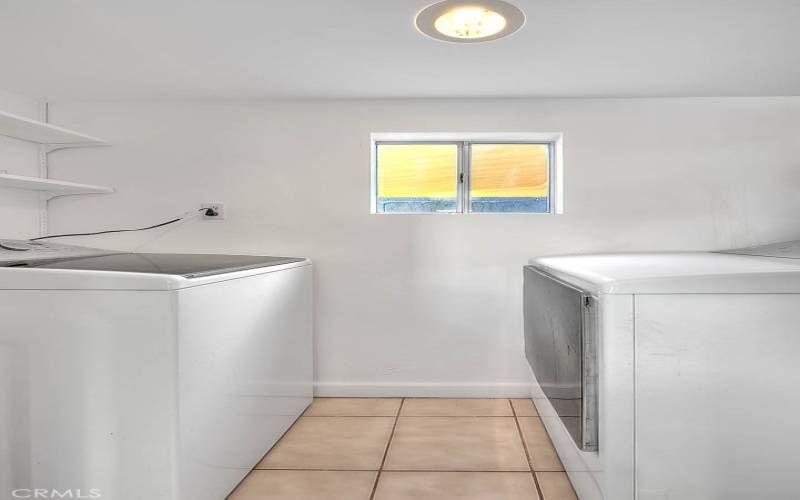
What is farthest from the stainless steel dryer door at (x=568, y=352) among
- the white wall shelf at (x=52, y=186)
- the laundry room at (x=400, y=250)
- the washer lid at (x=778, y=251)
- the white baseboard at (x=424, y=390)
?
the white wall shelf at (x=52, y=186)

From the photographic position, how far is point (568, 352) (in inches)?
54.0

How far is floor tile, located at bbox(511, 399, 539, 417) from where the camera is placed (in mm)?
2180

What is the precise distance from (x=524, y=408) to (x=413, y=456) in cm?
73

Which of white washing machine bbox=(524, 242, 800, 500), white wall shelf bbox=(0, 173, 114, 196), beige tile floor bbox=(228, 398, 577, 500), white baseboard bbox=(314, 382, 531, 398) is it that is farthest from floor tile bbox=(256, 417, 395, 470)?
white wall shelf bbox=(0, 173, 114, 196)

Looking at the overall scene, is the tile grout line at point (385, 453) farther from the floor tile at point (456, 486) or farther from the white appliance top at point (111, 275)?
the white appliance top at point (111, 275)

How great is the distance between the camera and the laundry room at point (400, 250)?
1188mm

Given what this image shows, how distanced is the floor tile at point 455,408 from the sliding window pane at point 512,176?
1.02 metres

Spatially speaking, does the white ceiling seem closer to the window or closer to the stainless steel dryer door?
the window

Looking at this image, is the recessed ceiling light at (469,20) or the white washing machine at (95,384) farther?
the recessed ceiling light at (469,20)

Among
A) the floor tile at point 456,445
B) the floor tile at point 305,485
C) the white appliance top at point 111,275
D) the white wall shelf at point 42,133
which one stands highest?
the white wall shelf at point 42,133

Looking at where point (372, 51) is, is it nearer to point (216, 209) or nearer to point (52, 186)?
point (216, 209)

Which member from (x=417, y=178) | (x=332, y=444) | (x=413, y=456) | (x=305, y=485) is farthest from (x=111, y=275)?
(x=417, y=178)

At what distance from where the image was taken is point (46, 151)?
8.00 feet

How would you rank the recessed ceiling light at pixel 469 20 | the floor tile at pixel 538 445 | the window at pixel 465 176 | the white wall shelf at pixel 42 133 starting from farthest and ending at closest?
the window at pixel 465 176, the white wall shelf at pixel 42 133, the floor tile at pixel 538 445, the recessed ceiling light at pixel 469 20
